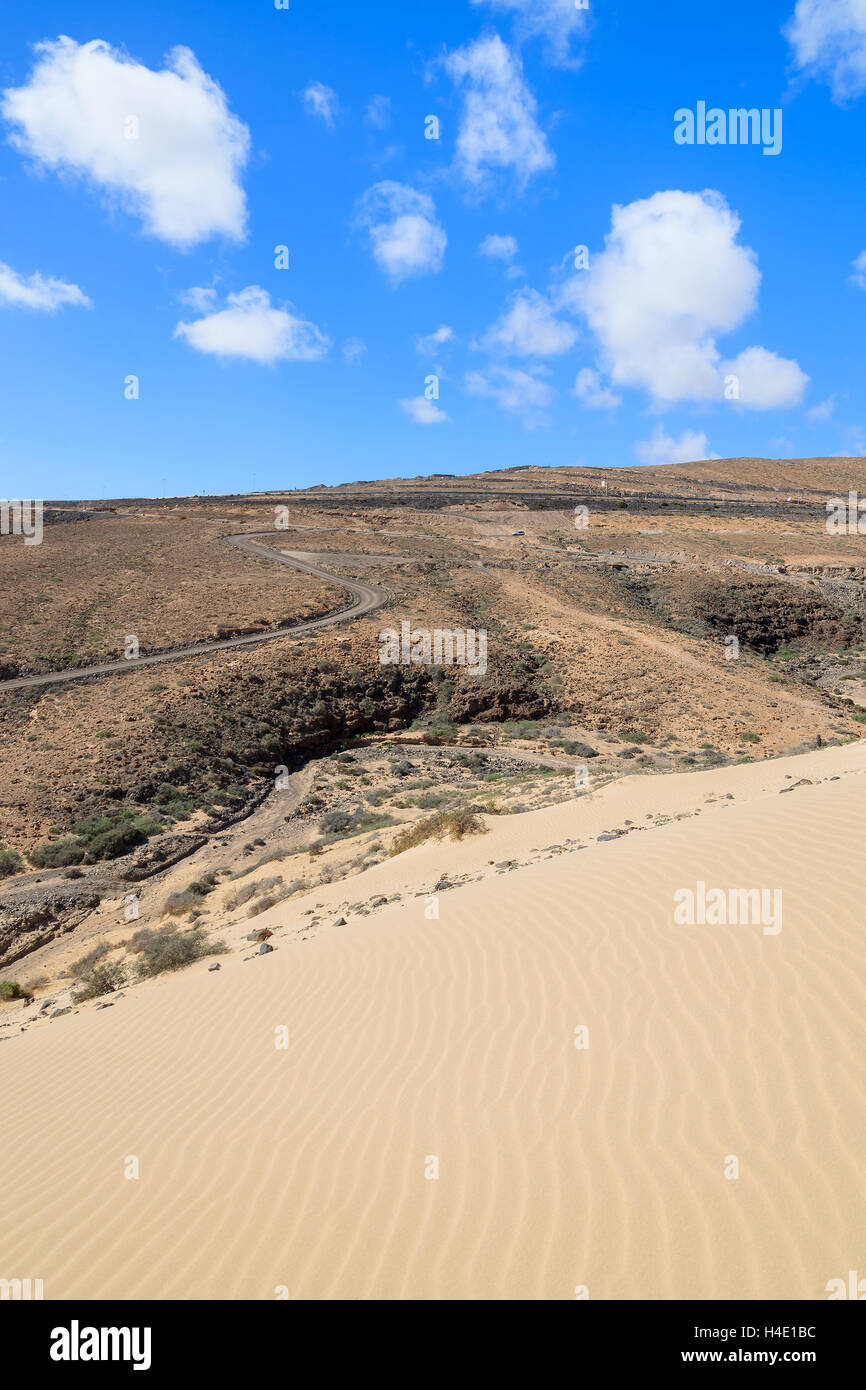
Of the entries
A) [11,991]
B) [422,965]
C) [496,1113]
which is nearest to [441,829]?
[422,965]

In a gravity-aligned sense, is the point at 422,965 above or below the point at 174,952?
above

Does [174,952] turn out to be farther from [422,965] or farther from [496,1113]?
[496,1113]

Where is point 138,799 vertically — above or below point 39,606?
below

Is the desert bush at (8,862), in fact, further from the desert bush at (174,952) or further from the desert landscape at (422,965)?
the desert bush at (174,952)

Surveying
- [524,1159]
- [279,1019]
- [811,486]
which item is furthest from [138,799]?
[811,486]
